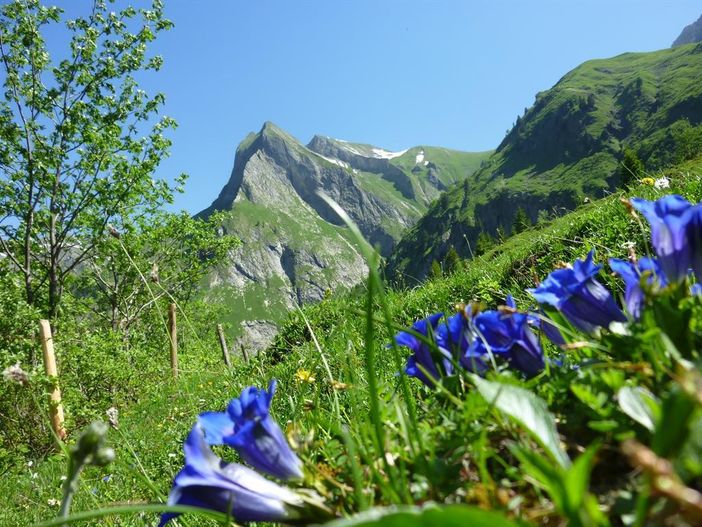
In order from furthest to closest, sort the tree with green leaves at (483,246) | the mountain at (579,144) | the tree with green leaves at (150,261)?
the mountain at (579,144) → the tree with green leaves at (150,261) → the tree with green leaves at (483,246)

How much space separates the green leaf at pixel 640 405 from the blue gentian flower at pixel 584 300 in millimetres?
419

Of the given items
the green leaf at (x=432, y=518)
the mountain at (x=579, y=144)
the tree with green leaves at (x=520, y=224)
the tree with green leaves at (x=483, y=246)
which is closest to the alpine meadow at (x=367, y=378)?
the green leaf at (x=432, y=518)

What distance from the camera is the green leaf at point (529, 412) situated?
869mm

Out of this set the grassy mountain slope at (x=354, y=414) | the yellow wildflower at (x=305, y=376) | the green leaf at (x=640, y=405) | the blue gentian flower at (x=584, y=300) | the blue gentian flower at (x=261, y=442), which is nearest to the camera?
the green leaf at (x=640, y=405)

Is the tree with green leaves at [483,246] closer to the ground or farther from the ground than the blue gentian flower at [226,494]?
farther from the ground

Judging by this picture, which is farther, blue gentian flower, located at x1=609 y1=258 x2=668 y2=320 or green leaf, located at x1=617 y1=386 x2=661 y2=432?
blue gentian flower, located at x1=609 y1=258 x2=668 y2=320

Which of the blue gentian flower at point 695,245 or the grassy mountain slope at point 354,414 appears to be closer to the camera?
the grassy mountain slope at point 354,414

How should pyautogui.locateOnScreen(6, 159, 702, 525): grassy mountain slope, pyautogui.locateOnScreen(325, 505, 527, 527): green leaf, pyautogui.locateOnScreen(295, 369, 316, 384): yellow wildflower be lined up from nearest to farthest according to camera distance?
pyautogui.locateOnScreen(325, 505, 527, 527): green leaf
pyautogui.locateOnScreen(6, 159, 702, 525): grassy mountain slope
pyautogui.locateOnScreen(295, 369, 316, 384): yellow wildflower

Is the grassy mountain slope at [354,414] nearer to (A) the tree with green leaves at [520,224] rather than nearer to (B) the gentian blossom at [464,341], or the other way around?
(B) the gentian blossom at [464,341]

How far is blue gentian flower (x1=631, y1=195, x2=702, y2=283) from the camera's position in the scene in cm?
117

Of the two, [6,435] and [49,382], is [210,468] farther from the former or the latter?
[6,435]

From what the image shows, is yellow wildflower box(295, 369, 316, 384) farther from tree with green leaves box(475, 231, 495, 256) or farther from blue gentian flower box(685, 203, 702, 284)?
tree with green leaves box(475, 231, 495, 256)

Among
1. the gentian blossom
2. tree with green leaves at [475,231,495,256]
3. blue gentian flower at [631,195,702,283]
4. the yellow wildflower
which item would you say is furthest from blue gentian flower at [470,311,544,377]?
tree with green leaves at [475,231,495,256]

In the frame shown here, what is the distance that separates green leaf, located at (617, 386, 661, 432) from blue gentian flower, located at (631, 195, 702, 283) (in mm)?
435
